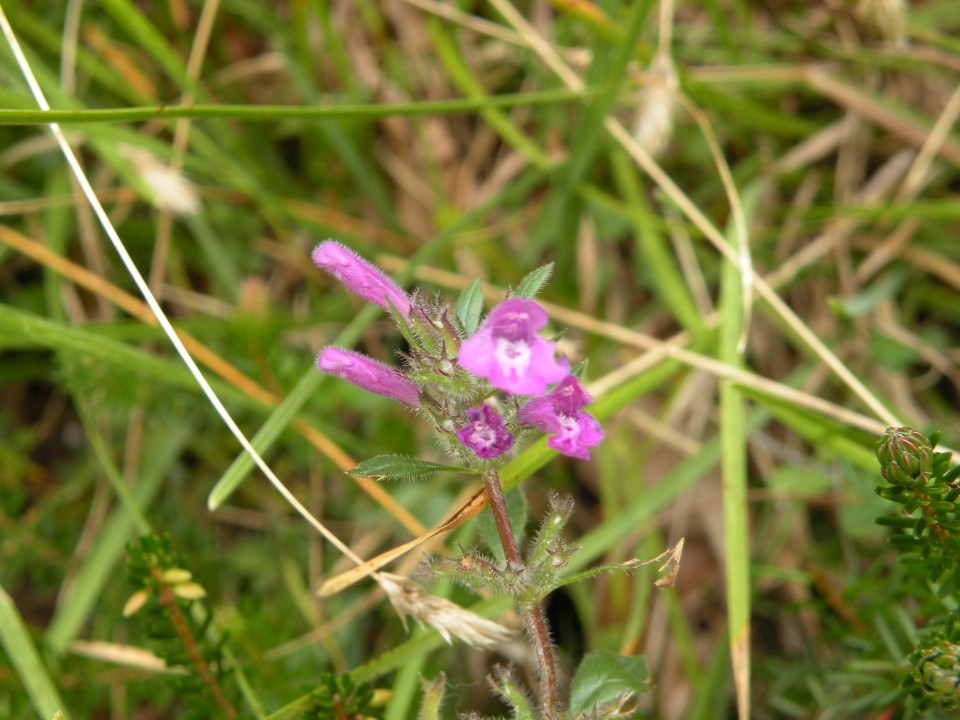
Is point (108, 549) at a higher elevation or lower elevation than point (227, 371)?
lower

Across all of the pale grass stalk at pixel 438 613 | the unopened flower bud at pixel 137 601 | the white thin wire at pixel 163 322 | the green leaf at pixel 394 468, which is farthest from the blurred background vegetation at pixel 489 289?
the green leaf at pixel 394 468

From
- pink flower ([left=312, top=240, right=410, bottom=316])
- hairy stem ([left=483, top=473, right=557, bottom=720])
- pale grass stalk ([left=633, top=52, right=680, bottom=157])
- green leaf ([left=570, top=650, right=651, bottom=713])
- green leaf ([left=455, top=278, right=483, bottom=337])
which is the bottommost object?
green leaf ([left=570, top=650, right=651, bottom=713])

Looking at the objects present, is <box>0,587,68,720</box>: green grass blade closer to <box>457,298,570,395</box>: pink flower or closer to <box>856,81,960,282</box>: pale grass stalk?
<box>457,298,570,395</box>: pink flower

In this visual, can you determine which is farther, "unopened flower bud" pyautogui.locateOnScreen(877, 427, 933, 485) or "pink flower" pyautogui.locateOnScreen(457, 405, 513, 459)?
"unopened flower bud" pyautogui.locateOnScreen(877, 427, 933, 485)

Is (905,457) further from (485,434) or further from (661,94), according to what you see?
(661,94)

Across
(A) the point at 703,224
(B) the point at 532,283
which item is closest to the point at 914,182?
(A) the point at 703,224

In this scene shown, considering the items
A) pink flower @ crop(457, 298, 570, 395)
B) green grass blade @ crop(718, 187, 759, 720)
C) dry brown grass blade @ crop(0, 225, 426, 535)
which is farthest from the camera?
dry brown grass blade @ crop(0, 225, 426, 535)

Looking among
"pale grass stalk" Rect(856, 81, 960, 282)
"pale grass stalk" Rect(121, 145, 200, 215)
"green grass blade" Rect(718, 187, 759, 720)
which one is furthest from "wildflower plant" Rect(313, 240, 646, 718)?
"pale grass stalk" Rect(856, 81, 960, 282)
